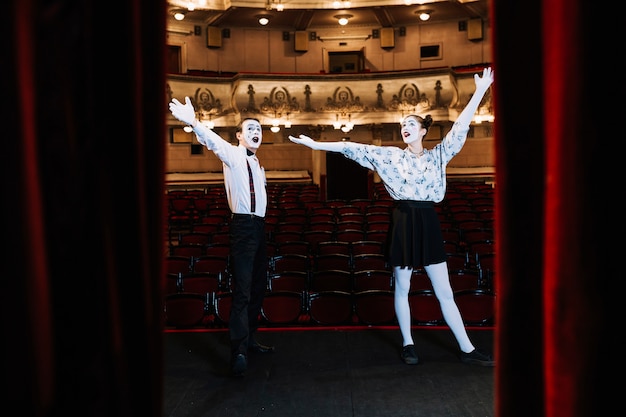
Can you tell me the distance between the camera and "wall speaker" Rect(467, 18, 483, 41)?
1273 cm

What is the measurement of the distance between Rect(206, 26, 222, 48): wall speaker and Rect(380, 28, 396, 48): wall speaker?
163 inches

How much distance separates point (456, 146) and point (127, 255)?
1.74 m

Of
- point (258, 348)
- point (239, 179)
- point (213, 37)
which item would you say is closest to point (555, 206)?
point (239, 179)

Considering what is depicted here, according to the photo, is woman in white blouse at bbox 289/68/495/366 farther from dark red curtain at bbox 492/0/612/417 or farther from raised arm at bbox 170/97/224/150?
dark red curtain at bbox 492/0/612/417

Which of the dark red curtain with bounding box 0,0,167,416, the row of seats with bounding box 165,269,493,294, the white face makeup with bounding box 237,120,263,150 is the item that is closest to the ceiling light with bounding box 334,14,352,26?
the row of seats with bounding box 165,269,493,294

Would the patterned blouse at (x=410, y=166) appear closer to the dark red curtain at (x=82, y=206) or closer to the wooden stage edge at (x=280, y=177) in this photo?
the dark red curtain at (x=82, y=206)

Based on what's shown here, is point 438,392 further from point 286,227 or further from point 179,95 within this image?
point 179,95

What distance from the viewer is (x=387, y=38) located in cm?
1315

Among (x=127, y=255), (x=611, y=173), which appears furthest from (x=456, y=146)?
(x=127, y=255)

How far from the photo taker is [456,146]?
2.30 meters

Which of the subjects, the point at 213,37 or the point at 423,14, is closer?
the point at 423,14

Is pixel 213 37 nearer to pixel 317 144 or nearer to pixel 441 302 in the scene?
pixel 317 144

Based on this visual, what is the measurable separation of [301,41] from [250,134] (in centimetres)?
1162

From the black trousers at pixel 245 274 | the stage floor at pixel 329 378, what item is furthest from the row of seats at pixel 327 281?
the black trousers at pixel 245 274
